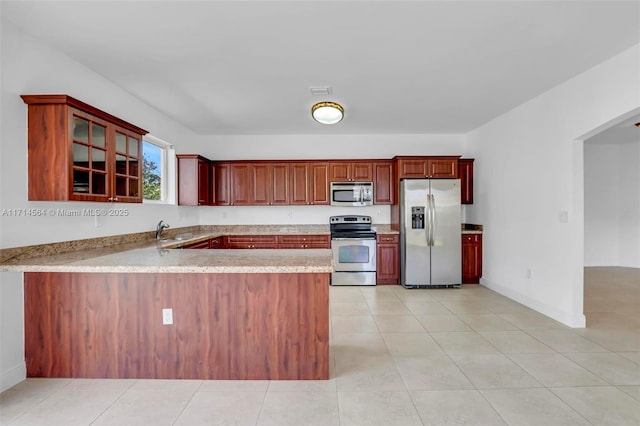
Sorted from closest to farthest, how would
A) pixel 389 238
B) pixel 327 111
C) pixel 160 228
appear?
1. pixel 327 111
2. pixel 160 228
3. pixel 389 238

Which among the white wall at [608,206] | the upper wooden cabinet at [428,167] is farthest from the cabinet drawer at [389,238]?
the white wall at [608,206]

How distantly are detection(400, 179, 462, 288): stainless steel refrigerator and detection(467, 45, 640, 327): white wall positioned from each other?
560 millimetres

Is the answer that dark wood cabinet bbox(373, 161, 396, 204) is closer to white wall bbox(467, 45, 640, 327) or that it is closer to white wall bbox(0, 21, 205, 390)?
white wall bbox(467, 45, 640, 327)

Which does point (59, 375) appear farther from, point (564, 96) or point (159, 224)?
point (564, 96)

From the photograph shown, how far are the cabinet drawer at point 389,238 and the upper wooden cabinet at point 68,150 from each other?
3.70 metres

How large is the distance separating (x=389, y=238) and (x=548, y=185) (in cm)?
224

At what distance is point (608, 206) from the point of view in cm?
Result: 616

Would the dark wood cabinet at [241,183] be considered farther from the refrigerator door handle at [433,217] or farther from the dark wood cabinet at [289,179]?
the refrigerator door handle at [433,217]

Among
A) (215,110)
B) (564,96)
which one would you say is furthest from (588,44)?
(215,110)

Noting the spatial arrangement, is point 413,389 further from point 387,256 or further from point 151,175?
point 151,175

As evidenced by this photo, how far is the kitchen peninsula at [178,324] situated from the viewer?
2.20 metres

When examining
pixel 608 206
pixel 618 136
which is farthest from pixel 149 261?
pixel 608 206

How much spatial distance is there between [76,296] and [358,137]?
459 centimetres

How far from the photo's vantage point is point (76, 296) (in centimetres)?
221
